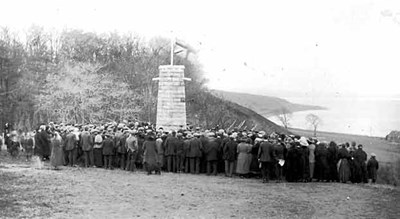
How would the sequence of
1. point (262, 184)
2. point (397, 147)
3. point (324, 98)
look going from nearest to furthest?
point (262, 184)
point (397, 147)
point (324, 98)

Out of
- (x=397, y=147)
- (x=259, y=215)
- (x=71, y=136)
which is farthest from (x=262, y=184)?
(x=397, y=147)

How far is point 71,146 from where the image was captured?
2164cm

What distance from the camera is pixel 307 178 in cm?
1947

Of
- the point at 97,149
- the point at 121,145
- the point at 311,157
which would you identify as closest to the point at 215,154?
Result: the point at 311,157

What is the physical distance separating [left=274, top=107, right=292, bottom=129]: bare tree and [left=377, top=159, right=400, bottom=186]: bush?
34.7 meters

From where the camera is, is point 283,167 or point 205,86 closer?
point 283,167

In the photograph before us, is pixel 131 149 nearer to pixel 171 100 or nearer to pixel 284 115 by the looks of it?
pixel 171 100

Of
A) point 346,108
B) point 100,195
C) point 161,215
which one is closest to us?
point 161,215

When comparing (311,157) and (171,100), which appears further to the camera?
(171,100)

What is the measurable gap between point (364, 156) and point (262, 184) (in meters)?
4.05

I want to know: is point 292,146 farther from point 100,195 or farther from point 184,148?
point 100,195

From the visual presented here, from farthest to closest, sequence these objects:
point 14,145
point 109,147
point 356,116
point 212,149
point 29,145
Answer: point 356,116, point 14,145, point 29,145, point 109,147, point 212,149

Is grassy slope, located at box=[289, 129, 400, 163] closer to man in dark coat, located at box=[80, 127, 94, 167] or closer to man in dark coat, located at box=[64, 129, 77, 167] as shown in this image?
man in dark coat, located at box=[80, 127, 94, 167]

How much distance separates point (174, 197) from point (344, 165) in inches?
281
